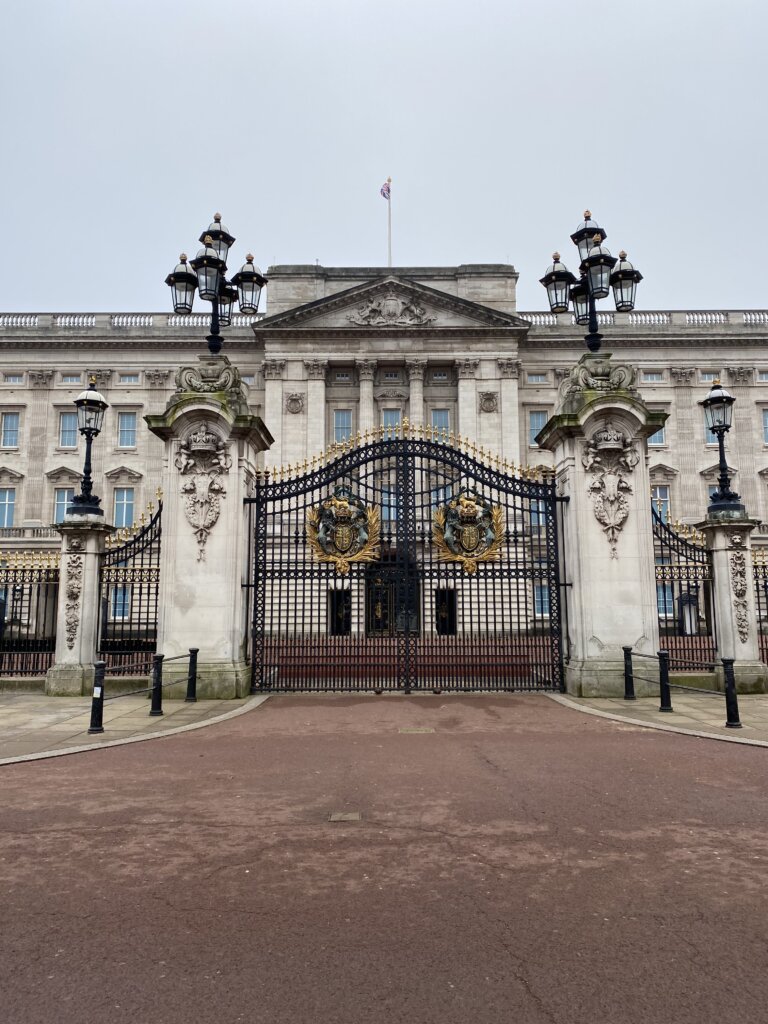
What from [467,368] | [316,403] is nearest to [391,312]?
[467,368]

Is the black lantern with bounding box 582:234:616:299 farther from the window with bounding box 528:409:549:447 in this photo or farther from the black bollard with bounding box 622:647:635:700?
the window with bounding box 528:409:549:447

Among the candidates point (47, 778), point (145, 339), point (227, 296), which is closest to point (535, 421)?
point (145, 339)

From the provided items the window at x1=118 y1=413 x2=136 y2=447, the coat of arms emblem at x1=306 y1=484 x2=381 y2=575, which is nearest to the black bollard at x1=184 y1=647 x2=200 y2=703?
the coat of arms emblem at x1=306 y1=484 x2=381 y2=575

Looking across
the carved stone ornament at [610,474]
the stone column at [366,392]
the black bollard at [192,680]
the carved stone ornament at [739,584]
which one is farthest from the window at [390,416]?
the black bollard at [192,680]

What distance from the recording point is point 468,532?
15.0 metres

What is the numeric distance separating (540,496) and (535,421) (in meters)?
35.8

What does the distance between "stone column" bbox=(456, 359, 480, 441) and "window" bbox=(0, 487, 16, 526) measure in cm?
3176

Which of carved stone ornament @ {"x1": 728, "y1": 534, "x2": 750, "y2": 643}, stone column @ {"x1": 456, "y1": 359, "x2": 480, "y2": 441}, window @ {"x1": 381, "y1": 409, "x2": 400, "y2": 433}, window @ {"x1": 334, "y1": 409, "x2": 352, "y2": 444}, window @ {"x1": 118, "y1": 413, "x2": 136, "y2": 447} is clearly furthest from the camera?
window @ {"x1": 118, "y1": 413, "x2": 136, "y2": 447}

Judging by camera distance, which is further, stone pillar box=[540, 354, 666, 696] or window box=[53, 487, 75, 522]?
window box=[53, 487, 75, 522]

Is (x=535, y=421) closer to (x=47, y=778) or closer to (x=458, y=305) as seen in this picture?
(x=458, y=305)

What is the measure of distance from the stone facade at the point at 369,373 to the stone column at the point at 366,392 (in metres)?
0.10

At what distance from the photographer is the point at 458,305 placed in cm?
4672

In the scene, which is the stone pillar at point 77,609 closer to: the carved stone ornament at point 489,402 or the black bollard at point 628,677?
the black bollard at point 628,677

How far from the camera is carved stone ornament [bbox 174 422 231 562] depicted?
45.7 feet
